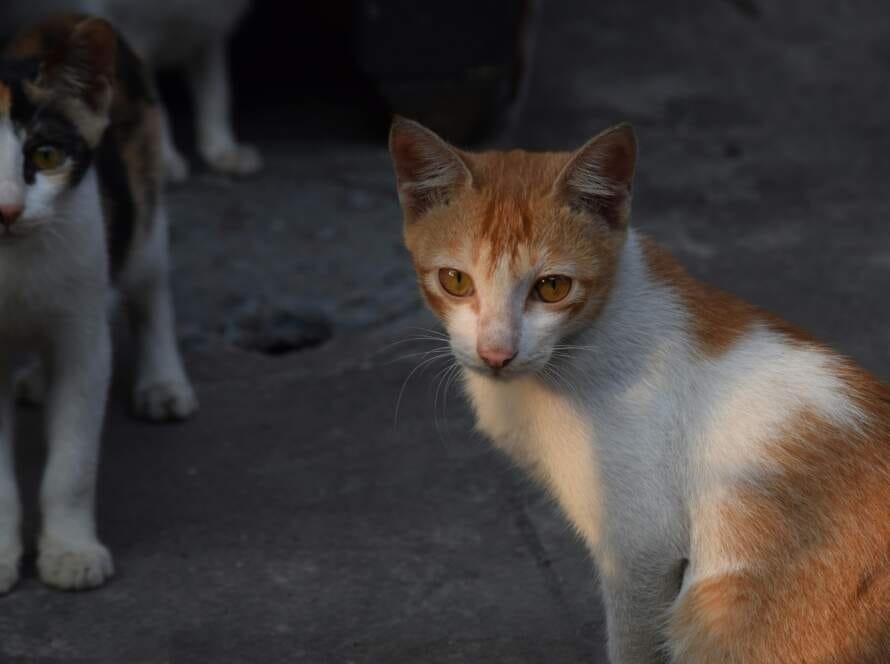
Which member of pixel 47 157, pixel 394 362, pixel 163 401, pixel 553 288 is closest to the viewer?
pixel 553 288

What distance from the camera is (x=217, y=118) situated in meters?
5.91

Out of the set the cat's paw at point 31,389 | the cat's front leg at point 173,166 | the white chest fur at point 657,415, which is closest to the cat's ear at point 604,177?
the white chest fur at point 657,415

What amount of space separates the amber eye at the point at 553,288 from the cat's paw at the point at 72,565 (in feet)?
4.75

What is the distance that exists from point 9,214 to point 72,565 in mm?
913

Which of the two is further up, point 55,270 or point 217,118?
point 55,270

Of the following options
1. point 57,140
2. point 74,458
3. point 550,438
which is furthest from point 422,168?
point 74,458

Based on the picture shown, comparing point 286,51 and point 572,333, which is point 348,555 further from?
point 286,51

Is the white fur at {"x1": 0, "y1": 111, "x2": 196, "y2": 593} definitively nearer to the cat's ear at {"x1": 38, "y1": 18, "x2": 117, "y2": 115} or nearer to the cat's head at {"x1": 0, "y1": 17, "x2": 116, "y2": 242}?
the cat's head at {"x1": 0, "y1": 17, "x2": 116, "y2": 242}

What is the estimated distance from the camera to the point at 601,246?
2900mm

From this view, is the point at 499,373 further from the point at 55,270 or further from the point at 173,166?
the point at 173,166

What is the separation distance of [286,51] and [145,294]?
10.0ft

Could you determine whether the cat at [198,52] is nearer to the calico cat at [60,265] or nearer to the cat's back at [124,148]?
the cat's back at [124,148]

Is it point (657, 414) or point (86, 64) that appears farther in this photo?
point (86, 64)

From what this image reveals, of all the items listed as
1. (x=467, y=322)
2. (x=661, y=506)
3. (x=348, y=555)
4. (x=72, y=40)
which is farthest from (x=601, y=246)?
(x=72, y=40)
